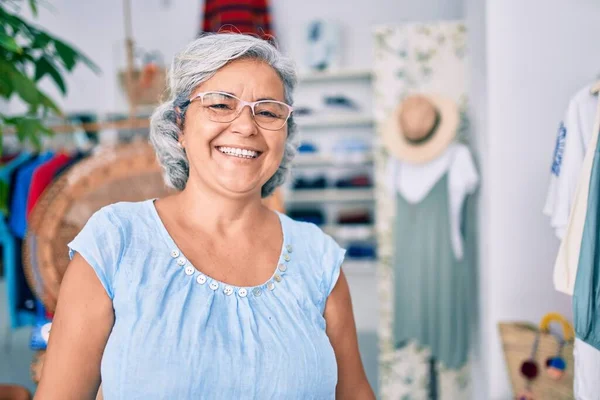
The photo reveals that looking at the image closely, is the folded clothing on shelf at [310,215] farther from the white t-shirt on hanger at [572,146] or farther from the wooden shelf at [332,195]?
the white t-shirt on hanger at [572,146]

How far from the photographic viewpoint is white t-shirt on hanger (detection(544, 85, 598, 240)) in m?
1.59

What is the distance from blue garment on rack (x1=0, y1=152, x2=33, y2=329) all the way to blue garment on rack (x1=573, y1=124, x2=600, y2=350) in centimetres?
237

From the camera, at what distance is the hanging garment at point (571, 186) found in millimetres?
1435

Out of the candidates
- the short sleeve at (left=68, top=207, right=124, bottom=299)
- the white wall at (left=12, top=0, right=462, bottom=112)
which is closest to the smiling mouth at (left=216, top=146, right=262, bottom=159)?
the short sleeve at (left=68, top=207, right=124, bottom=299)

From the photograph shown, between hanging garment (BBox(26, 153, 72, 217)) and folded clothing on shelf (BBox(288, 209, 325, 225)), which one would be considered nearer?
hanging garment (BBox(26, 153, 72, 217))

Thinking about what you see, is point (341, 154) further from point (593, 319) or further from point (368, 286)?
point (593, 319)

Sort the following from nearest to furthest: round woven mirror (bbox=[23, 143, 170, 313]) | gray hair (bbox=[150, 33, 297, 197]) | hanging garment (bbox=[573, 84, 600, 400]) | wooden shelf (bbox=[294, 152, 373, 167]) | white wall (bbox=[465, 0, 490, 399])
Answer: gray hair (bbox=[150, 33, 297, 197])
hanging garment (bbox=[573, 84, 600, 400])
round woven mirror (bbox=[23, 143, 170, 313])
white wall (bbox=[465, 0, 490, 399])
wooden shelf (bbox=[294, 152, 373, 167])

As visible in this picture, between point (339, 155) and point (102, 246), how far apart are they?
2.82 meters

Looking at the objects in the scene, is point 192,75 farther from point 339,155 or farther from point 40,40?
point 339,155

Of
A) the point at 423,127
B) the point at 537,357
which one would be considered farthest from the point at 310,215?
the point at 537,357

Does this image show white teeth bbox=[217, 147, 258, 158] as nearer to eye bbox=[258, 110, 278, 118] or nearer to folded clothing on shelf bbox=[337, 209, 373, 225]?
eye bbox=[258, 110, 278, 118]

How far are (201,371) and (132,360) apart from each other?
11cm

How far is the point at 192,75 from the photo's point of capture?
3.38 ft

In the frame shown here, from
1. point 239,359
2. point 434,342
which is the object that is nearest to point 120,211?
point 239,359
